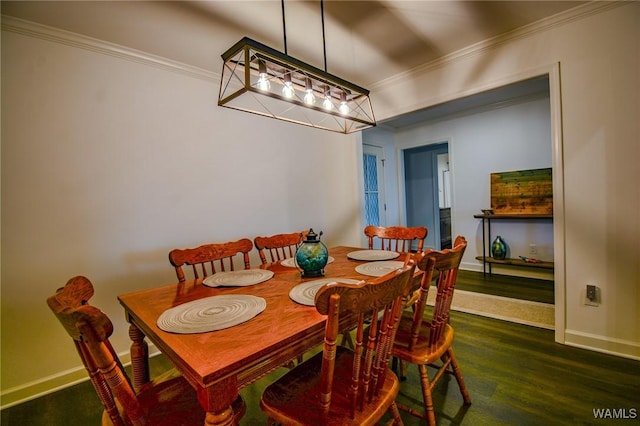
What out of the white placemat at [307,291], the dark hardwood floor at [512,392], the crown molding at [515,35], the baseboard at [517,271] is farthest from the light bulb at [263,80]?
the baseboard at [517,271]

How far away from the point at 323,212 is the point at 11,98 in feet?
8.78

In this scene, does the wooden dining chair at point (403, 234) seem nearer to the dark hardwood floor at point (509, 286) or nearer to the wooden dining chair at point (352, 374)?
the wooden dining chair at point (352, 374)

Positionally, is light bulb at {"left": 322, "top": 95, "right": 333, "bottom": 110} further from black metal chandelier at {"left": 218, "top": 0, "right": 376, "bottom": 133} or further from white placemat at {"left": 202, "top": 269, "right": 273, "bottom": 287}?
white placemat at {"left": 202, "top": 269, "right": 273, "bottom": 287}

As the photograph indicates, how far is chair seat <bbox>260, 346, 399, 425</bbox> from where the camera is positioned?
3.25 feet

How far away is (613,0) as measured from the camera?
192cm

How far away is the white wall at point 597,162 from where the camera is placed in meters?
1.93

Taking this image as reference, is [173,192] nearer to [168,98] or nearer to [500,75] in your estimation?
[168,98]

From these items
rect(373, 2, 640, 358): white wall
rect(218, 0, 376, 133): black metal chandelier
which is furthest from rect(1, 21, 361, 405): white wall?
rect(373, 2, 640, 358): white wall

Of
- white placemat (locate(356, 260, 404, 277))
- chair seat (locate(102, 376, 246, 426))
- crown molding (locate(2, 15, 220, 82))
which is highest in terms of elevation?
crown molding (locate(2, 15, 220, 82))

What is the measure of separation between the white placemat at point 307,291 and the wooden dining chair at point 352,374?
186mm

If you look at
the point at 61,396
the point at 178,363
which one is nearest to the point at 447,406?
the point at 178,363

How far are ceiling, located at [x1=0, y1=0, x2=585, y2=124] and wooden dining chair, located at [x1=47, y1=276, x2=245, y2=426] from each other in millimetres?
1671

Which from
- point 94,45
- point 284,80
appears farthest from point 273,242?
point 94,45

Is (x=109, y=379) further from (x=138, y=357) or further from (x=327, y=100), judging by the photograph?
(x=327, y=100)
